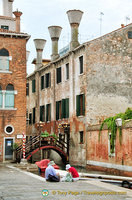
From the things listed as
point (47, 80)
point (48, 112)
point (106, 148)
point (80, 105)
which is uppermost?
point (47, 80)

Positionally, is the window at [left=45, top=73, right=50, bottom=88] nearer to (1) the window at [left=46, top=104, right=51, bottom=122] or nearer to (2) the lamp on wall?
(1) the window at [left=46, top=104, right=51, bottom=122]

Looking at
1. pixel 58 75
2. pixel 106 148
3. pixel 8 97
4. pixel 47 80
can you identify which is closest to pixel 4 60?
pixel 8 97

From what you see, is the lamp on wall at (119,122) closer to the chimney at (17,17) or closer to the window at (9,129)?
the window at (9,129)

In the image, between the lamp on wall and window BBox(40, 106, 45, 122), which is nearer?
the lamp on wall

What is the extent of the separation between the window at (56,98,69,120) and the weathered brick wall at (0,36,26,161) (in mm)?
3800

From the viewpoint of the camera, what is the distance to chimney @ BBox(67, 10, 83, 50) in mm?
30875

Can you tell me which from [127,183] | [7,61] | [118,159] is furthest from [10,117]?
[127,183]

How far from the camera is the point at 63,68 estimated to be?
32.7 meters

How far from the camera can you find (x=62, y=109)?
3231 cm

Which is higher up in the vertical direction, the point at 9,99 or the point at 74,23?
the point at 74,23

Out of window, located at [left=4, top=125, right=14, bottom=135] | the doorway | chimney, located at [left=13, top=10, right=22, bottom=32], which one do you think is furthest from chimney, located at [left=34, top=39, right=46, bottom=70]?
the doorway

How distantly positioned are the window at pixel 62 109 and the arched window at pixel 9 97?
4760mm

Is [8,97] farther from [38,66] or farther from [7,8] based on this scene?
[38,66]

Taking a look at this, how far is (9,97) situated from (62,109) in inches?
202
